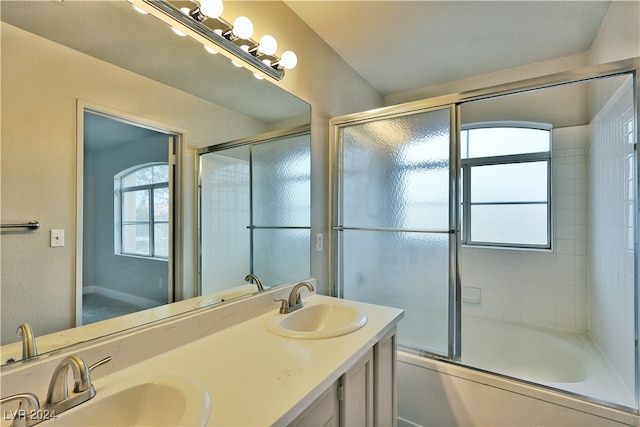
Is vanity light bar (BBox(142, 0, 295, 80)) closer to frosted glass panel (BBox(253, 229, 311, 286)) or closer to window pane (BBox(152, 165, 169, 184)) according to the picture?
window pane (BBox(152, 165, 169, 184))

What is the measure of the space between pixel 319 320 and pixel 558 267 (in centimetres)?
218

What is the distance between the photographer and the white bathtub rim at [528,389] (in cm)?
129

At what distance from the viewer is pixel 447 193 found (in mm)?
1738

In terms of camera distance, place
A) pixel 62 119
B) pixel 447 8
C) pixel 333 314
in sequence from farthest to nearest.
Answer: pixel 447 8 < pixel 333 314 < pixel 62 119

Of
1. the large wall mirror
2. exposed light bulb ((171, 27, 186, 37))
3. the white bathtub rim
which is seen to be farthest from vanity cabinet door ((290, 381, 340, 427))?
exposed light bulb ((171, 27, 186, 37))

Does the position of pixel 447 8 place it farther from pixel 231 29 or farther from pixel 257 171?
pixel 257 171

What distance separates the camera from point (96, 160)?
88cm

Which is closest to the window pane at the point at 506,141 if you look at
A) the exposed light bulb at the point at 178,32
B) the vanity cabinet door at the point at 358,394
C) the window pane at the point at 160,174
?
the vanity cabinet door at the point at 358,394

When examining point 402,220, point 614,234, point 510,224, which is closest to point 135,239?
point 402,220

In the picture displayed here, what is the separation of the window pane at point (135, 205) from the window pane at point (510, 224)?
2.79 metres

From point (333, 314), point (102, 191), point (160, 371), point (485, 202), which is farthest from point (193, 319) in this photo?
point (485, 202)

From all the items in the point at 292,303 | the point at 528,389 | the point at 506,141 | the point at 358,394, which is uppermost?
the point at 506,141

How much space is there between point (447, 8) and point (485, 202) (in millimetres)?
1792

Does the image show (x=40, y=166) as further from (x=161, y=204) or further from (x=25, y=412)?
(x=25, y=412)
